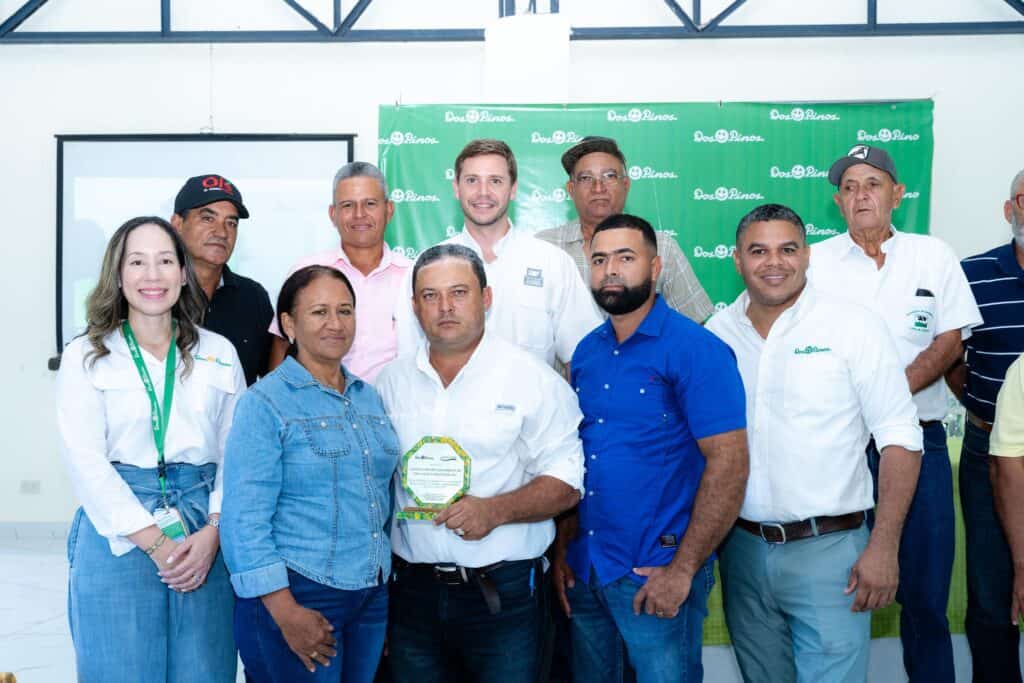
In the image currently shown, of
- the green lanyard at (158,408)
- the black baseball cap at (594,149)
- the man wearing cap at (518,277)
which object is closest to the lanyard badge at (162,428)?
the green lanyard at (158,408)

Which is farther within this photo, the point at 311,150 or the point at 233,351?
the point at 311,150

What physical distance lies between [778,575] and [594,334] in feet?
2.79

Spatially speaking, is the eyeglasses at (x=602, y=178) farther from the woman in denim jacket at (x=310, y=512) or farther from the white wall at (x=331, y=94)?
the white wall at (x=331, y=94)

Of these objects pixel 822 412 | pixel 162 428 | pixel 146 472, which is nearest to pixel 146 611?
pixel 146 472

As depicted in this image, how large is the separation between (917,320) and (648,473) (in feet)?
4.09

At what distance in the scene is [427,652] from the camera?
90.9 inches

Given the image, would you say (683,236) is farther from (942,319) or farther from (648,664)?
(648,664)

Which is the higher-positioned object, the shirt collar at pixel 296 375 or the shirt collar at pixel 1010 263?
the shirt collar at pixel 1010 263

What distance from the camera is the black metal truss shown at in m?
6.30

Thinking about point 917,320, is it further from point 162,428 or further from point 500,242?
point 162,428

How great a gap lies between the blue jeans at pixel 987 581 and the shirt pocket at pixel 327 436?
2263 millimetres

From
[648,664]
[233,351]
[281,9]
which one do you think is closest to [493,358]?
[233,351]

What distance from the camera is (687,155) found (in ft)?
19.4

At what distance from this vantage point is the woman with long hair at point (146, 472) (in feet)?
6.98
